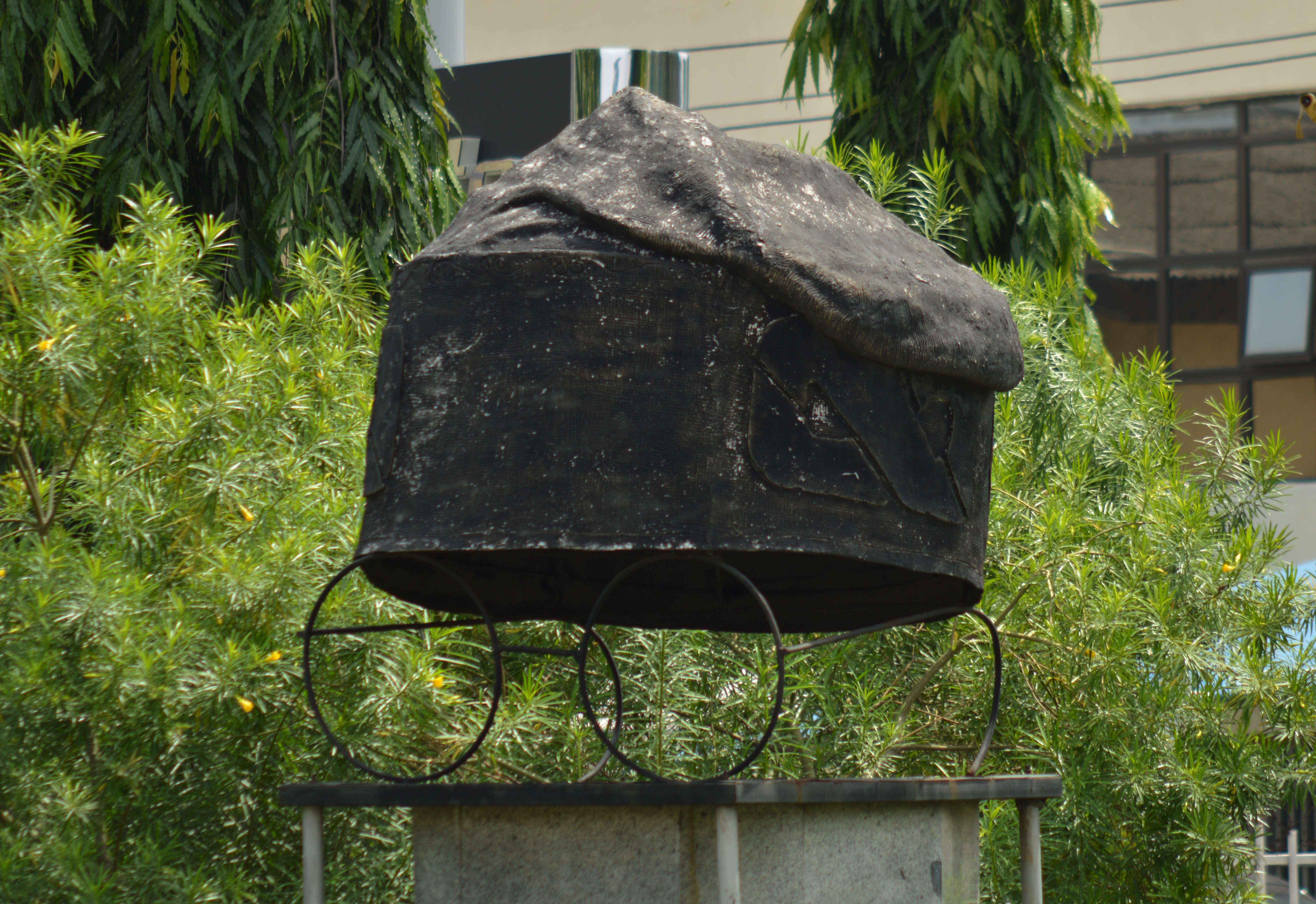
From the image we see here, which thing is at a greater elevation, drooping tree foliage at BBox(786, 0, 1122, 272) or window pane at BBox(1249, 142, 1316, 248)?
window pane at BBox(1249, 142, 1316, 248)

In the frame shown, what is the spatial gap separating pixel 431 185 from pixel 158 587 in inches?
116

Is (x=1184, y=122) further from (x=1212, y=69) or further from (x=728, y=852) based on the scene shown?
(x=728, y=852)

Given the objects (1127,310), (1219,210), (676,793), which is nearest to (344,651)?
(676,793)

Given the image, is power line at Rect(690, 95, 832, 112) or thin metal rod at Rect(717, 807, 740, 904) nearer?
thin metal rod at Rect(717, 807, 740, 904)

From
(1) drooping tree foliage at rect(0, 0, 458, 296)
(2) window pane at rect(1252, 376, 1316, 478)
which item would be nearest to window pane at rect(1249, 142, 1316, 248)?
(2) window pane at rect(1252, 376, 1316, 478)

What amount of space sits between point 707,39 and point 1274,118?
5.09 metres

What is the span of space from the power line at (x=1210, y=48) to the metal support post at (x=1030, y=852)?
32.9 feet

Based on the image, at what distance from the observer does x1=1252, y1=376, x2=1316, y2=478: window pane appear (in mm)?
12453

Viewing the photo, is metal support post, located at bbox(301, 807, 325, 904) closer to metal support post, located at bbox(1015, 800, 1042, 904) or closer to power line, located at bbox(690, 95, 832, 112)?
metal support post, located at bbox(1015, 800, 1042, 904)

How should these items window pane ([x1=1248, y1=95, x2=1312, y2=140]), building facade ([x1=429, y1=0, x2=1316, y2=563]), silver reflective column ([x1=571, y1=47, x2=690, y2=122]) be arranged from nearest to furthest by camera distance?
silver reflective column ([x1=571, y1=47, x2=690, y2=122]) < building facade ([x1=429, y1=0, x2=1316, y2=563]) < window pane ([x1=1248, y1=95, x2=1312, y2=140])

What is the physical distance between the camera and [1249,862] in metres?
4.26

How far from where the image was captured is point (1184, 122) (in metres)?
12.6

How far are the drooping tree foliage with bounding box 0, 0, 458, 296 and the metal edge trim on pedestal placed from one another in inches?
122

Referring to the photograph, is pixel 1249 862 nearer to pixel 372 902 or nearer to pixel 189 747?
pixel 372 902
